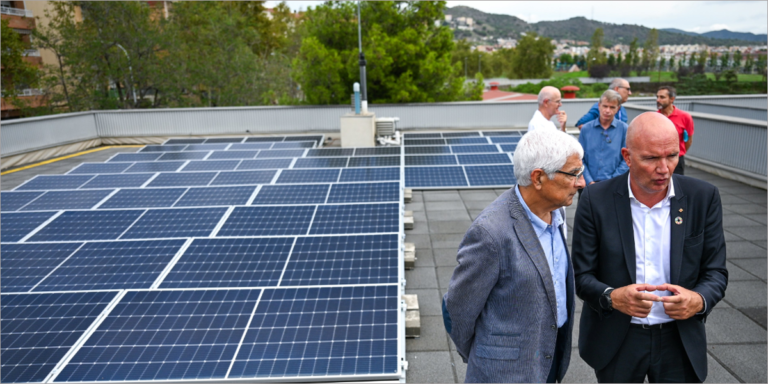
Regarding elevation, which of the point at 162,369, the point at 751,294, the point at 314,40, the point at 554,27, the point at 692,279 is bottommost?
the point at 751,294

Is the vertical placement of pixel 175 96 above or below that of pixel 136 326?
above

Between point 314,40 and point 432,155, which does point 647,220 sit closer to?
point 432,155

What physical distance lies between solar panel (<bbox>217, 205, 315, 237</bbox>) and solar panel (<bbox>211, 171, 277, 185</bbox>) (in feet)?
7.40

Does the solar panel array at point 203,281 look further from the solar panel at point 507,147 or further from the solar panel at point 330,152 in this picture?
the solar panel at point 507,147

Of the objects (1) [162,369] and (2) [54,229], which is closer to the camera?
(1) [162,369]

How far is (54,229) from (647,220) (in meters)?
7.49

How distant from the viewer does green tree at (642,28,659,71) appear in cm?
7325

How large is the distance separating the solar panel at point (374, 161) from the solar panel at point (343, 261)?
15.9 ft

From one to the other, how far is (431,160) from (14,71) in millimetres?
23252

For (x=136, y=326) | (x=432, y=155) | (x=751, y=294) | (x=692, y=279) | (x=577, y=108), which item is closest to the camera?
(x=692, y=279)

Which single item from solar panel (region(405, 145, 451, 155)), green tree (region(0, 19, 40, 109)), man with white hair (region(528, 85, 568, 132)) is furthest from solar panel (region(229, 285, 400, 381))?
green tree (region(0, 19, 40, 109))

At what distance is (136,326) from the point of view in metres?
4.41

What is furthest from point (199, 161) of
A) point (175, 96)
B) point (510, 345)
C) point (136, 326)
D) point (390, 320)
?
point (175, 96)

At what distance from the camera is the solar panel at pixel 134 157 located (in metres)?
11.8
